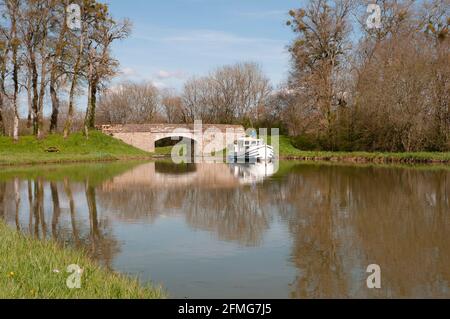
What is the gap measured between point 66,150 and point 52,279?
31.2 meters

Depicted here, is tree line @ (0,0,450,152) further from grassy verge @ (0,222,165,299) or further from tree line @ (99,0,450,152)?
grassy verge @ (0,222,165,299)

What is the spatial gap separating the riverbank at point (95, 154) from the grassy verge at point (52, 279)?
79.9 ft

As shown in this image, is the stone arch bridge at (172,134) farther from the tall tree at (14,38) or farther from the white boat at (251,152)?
the tall tree at (14,38)

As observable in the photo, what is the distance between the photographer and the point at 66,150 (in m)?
35.7

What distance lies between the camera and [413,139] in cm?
3472

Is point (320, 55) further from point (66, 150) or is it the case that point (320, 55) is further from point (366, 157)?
point (66, 150)

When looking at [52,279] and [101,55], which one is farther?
[101,55]

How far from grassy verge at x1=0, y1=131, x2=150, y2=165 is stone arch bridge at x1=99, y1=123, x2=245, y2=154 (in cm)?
167

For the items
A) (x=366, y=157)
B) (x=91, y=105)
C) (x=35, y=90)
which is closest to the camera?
(x=366, y=157)

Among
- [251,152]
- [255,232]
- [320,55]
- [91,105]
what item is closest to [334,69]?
[320,55]

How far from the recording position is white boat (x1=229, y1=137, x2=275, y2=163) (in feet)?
124

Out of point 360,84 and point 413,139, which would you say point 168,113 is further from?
point 413,139
